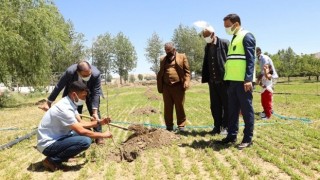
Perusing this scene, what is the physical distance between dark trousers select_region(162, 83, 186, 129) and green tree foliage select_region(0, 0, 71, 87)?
13260 mm

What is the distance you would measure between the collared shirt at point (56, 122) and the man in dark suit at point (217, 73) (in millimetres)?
3248

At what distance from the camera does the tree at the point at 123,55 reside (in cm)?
7450

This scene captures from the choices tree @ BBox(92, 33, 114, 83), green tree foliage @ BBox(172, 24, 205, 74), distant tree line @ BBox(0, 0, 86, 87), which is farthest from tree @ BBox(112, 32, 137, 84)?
distant tree line @ BBox(0, 0, 86, 87)

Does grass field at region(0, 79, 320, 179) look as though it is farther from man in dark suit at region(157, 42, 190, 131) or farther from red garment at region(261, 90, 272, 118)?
red garment at region(261, 90, 272, 118)

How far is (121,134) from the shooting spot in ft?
27.1

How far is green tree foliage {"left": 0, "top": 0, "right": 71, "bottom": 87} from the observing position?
19094 millimetres

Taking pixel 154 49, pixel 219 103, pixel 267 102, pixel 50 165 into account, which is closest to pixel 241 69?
pixel 219 103

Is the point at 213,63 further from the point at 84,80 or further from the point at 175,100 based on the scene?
the point at 84,80

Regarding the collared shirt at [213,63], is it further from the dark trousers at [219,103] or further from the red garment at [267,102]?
the red garment at [267,102]

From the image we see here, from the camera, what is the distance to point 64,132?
17.7 ft

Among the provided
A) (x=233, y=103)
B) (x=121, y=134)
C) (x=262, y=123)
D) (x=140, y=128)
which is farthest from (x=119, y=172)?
(x=262, y=123)

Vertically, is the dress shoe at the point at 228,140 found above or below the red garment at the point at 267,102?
below

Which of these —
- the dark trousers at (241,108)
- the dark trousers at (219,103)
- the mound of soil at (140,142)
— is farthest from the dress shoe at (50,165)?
the dark trousers at (219,103)

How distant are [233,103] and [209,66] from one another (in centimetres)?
135
